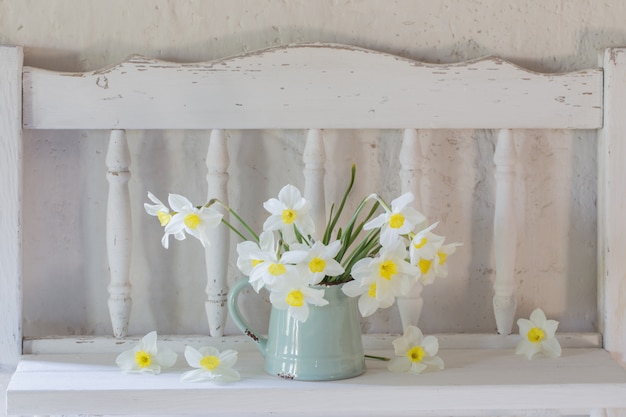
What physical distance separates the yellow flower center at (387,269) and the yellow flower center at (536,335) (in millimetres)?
248

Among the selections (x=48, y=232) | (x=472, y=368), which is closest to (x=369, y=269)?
(x=472, y=368)

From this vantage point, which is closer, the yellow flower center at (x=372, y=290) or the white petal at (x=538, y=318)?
the yellow flower center at (x=372, y=290)

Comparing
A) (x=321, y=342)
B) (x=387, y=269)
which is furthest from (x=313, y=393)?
(x=387, y=269)

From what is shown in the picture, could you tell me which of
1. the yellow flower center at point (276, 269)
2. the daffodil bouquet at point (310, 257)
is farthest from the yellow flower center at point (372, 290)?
the yellow flower center at point (276, 269)

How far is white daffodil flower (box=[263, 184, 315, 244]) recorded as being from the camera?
3.09 feet

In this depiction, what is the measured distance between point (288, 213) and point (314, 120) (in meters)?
0.20

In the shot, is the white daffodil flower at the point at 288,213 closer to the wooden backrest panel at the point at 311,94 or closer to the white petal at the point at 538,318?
the wooden backrest panel at the point at 311,94

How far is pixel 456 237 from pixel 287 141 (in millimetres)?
270

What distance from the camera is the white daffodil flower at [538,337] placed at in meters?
1.08

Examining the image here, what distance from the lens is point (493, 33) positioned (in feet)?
3.75

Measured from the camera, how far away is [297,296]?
922 millimetres

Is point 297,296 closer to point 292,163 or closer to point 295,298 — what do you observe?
point 295,298

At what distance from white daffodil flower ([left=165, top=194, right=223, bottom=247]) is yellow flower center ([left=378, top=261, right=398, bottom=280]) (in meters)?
0.19

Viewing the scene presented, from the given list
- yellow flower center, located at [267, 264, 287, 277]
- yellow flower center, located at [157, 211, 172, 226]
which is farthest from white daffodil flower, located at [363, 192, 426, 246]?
yellow flower center, located at [157, 211, 172, 226]
